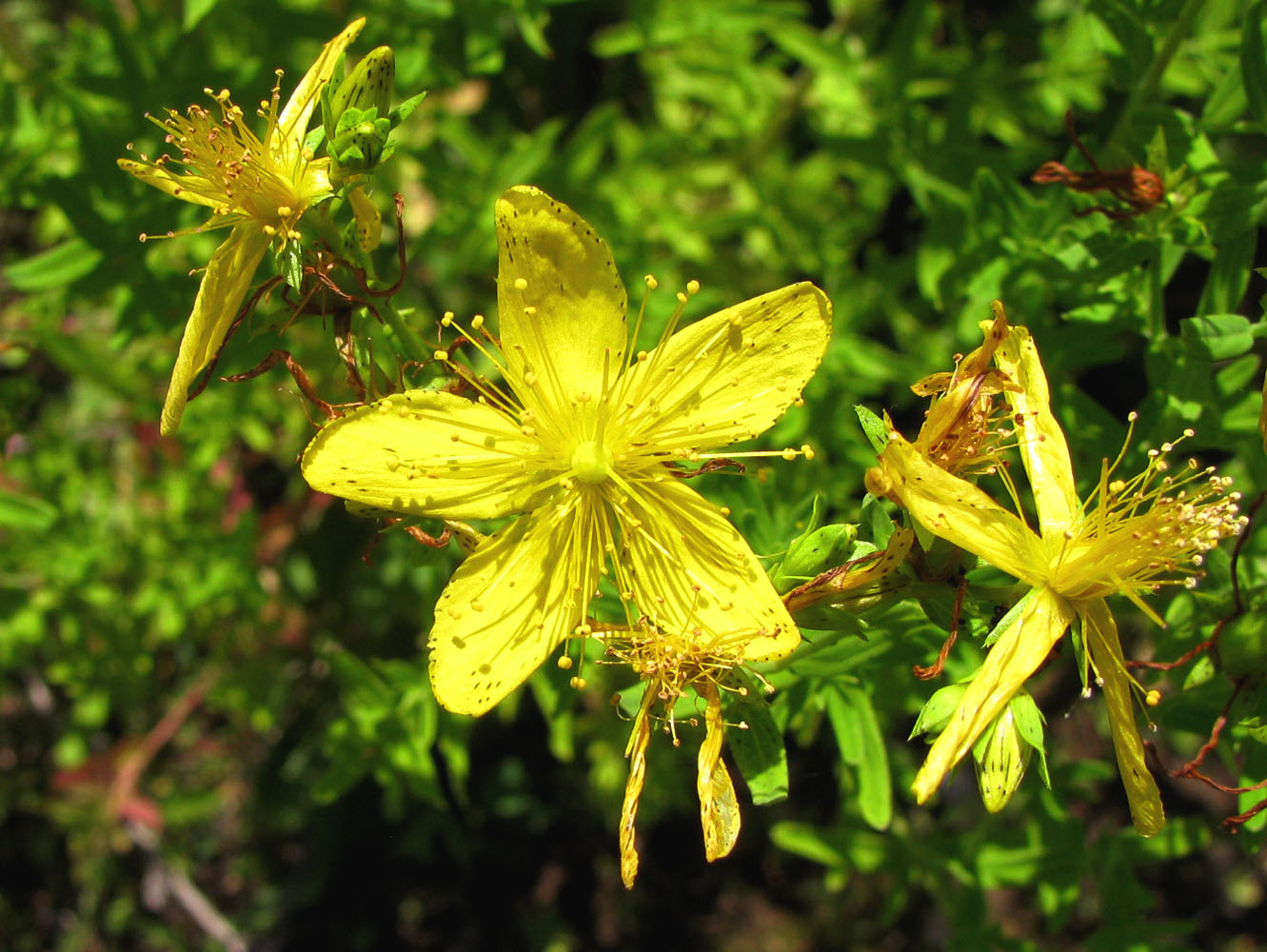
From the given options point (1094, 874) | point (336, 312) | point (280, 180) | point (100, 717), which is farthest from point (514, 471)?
point (100, 717)

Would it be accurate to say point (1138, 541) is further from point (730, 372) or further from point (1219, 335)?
point (730, 372)

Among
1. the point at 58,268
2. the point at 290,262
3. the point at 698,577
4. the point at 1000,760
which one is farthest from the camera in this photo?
the point at 58,268

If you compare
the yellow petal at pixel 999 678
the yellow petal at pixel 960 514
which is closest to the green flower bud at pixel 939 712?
the yellow petal at pixel 999 678

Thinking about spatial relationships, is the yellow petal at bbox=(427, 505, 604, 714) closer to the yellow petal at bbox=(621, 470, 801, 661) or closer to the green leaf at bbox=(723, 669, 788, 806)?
the yellow petal at bbox=(621, 470, 801, 661)

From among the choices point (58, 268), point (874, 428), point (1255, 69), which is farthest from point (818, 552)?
point (58, 268)

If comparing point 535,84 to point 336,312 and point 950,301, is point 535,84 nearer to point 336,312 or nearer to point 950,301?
point 950,301

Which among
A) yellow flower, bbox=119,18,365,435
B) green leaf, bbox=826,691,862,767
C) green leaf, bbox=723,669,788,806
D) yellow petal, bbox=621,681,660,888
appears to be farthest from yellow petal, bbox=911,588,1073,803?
yellow flower, bbox=119,18,365,435

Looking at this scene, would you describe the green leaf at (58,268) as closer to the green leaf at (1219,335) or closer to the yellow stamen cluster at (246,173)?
the yellow stamen cluster at (246,173)
